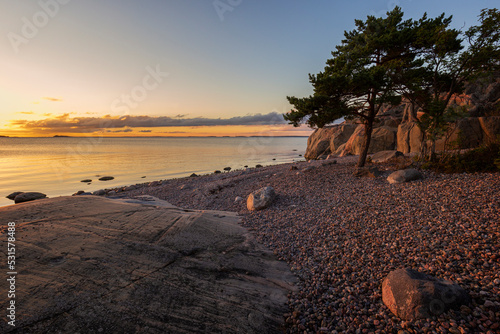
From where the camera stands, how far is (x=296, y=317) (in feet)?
13.0

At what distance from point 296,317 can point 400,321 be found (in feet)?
5.38

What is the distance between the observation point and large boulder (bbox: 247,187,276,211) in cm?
1004

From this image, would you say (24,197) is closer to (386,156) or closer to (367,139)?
(367,139)

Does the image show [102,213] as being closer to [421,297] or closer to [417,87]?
[421,297]

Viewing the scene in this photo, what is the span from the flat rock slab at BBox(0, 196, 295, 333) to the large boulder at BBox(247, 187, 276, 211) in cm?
298

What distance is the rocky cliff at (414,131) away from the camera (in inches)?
698

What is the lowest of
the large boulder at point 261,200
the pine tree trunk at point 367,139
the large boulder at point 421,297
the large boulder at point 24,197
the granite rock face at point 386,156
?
the large boulder at point 24,197

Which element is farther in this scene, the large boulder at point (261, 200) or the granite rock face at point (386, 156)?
the granite rock face at point (386, 156)

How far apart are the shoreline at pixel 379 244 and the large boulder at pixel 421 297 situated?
0.11m

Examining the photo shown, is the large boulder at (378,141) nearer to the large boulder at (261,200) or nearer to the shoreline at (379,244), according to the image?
the shoreline at (379,244)

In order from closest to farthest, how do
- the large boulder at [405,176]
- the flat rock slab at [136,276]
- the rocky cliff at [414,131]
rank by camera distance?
the flat rock slab at [136,276] < the large boulder at [405,176] < the rocky cliff at [414,131]

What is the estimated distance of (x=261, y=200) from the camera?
10.2 metres

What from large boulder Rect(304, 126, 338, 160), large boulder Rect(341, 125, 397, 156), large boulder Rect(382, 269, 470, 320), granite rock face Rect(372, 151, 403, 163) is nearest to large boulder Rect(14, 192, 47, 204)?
large boulder Rect(382, 269, 470, 320)

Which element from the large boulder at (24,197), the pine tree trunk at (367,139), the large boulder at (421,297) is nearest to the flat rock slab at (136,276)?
the large boulder at (421,297)
